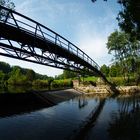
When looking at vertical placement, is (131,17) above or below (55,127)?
above

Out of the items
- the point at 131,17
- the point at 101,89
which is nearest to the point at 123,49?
the point at 101,89

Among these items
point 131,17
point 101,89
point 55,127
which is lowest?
point 55,127

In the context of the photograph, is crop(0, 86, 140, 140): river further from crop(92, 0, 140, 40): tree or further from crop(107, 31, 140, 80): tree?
crop(107, 31, 140, 80): tree

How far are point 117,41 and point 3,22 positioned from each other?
67.5 metres

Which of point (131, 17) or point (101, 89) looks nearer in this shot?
point (131, 17)

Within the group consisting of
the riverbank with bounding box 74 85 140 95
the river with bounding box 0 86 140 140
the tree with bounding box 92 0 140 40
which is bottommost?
the river with bounding box 0 86 140 140

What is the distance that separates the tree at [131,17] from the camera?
21.6m

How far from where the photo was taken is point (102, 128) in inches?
877

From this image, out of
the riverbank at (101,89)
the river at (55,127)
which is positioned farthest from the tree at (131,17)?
the riverbank at (101,89)

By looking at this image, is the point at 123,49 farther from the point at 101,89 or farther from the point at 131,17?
the point at 131,17

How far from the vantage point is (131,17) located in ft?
79.7

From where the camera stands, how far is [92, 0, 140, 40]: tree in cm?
2164

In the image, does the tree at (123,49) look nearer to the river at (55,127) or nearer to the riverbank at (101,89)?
the riverbank at (101,89)

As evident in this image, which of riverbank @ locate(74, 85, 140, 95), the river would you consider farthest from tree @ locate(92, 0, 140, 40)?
riverbank @ locate(74, 85, 140, 95)
